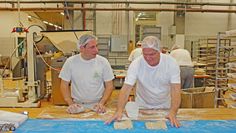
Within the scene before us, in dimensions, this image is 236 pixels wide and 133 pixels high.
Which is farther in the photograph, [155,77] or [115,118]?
[155,77]

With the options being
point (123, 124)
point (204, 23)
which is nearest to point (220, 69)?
point (123, 124)

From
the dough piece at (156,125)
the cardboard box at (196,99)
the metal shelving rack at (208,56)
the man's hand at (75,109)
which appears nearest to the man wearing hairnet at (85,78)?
the man's hand at (75,109)

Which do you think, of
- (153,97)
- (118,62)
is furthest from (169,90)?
(118,62)

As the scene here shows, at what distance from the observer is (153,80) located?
217cm

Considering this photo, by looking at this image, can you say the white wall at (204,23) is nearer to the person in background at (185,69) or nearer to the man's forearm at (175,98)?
the person in background at (185,69)

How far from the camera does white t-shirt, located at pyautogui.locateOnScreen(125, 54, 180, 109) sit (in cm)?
214

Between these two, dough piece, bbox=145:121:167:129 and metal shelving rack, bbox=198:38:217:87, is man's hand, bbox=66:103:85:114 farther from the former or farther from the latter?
metal shelving rack, bbox=198:38:217:87

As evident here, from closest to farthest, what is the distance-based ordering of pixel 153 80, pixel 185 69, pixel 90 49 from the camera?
pixel 153 80
pixel 90 49
pixel 185 69

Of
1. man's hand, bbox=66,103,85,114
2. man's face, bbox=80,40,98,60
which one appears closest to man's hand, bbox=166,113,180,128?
man's hand, bbox=66,103,85,114

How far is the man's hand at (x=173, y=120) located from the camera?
1.87 meters

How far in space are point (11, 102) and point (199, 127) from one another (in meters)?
3.92

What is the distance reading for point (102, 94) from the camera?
246cm

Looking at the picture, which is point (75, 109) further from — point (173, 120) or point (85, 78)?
point (173, 120)

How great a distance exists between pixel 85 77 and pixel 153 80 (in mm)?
616
